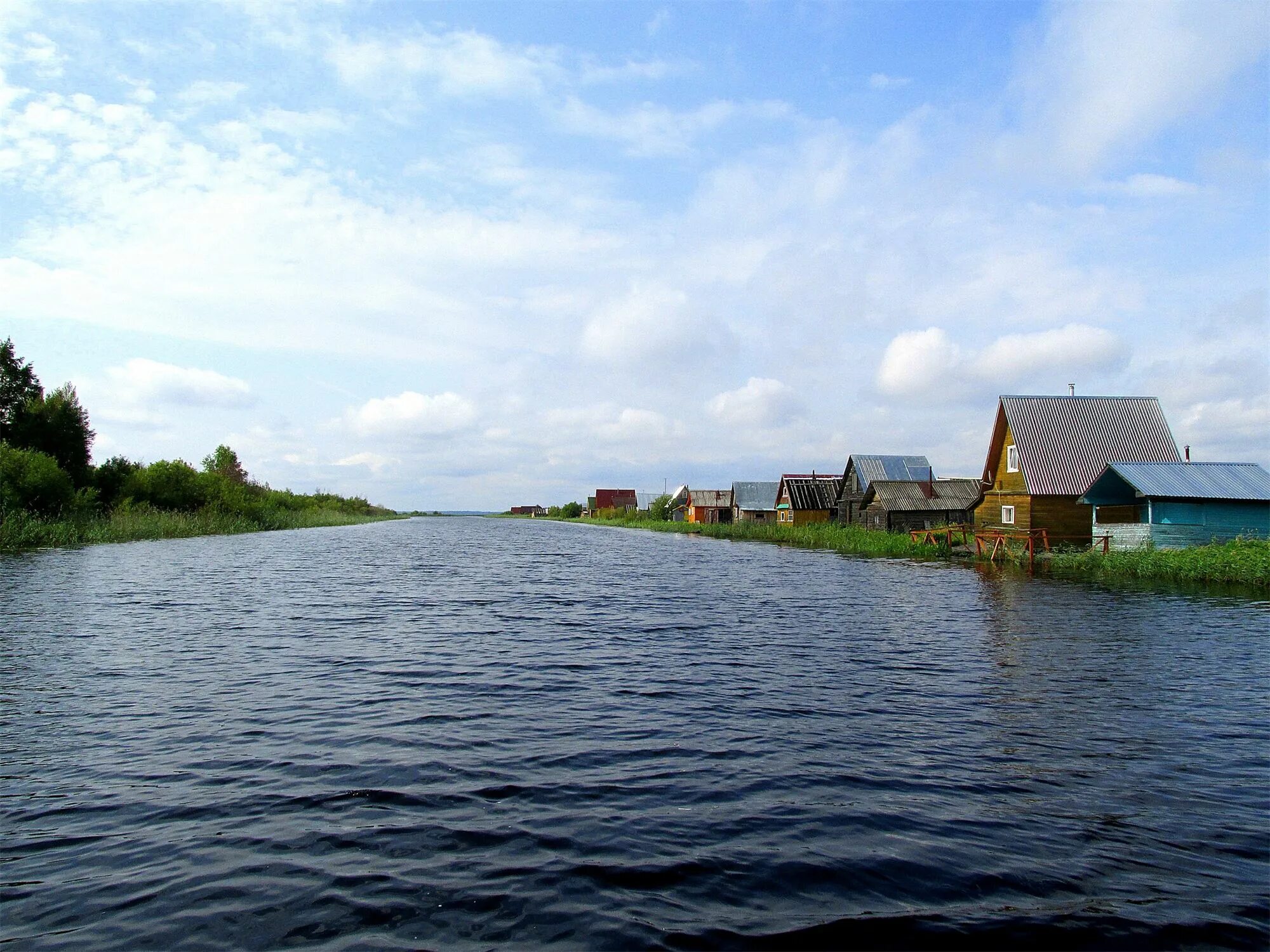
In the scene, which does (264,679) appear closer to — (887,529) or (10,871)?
(10,871)

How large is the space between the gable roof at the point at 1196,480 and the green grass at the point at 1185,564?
234 cm

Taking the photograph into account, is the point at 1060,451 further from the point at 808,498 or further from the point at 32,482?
the point at 32,482

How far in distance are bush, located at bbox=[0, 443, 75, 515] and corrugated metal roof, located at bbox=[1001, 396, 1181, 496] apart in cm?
5722

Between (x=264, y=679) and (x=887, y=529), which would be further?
(x=887, y=529)

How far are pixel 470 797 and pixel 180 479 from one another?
68.2 m

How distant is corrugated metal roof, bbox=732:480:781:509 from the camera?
89.9 metres

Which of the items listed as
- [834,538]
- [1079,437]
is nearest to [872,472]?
[834,538]

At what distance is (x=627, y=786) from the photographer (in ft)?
25.9

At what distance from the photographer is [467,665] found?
13969mm

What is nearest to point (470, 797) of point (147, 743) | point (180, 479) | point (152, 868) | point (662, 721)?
point (152, 868)

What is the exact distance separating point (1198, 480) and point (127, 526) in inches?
2429

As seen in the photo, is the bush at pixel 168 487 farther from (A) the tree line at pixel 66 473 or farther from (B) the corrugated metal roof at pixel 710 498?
(B) the corrugated metal roof at pixel 710 498

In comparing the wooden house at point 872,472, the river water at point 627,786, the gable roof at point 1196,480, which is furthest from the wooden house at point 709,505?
the river water at point 627,786

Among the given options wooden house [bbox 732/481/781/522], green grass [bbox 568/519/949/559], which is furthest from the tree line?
wooden house [bbox 732/481/781/522]
